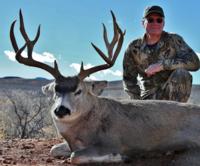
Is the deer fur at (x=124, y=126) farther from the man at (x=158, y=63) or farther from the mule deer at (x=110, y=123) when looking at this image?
the man at (x=158, y=63)

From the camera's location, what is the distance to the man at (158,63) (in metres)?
9.16

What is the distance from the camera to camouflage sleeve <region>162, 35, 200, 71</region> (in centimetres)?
917

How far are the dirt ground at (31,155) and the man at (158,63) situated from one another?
5.95 feet

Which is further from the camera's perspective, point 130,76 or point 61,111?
point 130,76

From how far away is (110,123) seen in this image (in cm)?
735

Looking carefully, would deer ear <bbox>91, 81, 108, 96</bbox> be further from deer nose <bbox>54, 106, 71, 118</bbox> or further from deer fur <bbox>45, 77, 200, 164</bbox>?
deer nose <bbox>54, 106, 71, 118</bbox>

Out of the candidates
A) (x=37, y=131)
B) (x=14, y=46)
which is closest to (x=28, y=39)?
(x=14, y=46)

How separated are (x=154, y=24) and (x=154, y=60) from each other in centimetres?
64

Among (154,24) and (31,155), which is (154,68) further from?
(31,155)

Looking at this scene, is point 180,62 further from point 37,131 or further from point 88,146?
point 37,131

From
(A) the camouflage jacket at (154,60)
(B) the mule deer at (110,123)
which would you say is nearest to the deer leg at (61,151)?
(B) the mule deer at (110,123)

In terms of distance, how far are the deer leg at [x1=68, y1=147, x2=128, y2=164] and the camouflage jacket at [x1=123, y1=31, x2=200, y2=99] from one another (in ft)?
8.83

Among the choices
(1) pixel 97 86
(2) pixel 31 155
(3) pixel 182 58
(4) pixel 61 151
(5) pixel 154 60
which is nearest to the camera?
(4) pixel 61 151

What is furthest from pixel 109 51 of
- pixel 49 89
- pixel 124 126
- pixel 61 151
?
pixel 61 151
